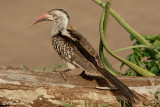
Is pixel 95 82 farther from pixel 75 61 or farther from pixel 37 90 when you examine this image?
pixel 37 90

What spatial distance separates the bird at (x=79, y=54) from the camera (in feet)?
15.4

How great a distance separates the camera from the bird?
4.71 meters

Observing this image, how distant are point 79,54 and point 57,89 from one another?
613 millimetres

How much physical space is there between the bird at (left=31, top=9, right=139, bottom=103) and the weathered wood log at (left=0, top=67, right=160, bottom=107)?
6.5 inches

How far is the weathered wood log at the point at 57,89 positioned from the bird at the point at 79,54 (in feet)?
0.54

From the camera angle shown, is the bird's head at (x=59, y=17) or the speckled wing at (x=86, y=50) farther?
the bird's head at (x=59, y=17)

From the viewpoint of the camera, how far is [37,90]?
4.55 meters

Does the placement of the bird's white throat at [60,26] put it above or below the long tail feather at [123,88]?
above

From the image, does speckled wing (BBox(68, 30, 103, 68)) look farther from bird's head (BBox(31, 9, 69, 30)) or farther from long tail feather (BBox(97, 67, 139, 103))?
bird's head (BBox(31, 9, 69, 30))

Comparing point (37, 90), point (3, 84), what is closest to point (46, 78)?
point (37, 90)

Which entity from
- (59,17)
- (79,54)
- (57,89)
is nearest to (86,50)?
(79,54)

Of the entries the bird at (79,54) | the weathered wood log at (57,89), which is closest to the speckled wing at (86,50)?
the bird at (79,54)

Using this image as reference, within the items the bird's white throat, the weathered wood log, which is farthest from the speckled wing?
the bird's white throat

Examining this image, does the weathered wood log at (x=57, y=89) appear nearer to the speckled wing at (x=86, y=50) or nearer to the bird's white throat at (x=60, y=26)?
the speckled wing at (x=86, y=50)
